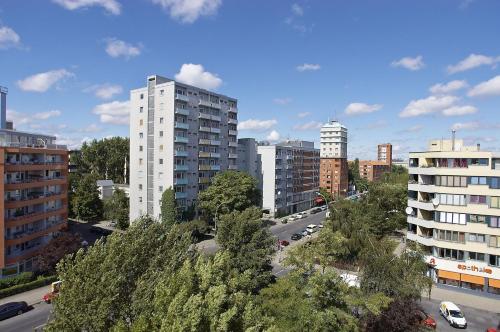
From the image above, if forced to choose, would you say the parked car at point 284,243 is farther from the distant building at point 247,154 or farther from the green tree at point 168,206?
the distant building at point 247,154

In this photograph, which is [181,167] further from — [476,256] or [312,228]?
[476,256]

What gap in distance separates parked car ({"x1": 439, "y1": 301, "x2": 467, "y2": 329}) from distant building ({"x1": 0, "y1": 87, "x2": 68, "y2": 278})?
157ft

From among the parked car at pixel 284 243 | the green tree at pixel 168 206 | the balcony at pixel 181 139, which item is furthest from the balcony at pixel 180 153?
the parked car at pixel 284 243

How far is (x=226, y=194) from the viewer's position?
240 feet

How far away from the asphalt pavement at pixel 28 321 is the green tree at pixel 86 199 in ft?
147

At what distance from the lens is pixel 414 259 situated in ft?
122

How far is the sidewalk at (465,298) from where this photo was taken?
43.7 m

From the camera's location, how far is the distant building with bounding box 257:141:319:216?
100 m

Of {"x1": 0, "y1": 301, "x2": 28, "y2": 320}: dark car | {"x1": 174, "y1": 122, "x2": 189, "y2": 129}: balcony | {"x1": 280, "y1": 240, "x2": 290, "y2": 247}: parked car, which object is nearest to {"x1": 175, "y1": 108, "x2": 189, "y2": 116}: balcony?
{"x1": 174, "y1": 122, "x2": 189, "y2": 129}: balcony

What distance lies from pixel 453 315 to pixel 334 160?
103m

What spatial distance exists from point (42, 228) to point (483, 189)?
58190mm

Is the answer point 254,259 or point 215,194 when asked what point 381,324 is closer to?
point 254,259

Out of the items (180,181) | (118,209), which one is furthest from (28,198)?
(118,209)

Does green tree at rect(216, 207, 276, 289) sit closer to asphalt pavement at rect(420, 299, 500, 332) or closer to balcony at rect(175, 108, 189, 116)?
asphalt pavement at rect(420, 299, 500, 332)
